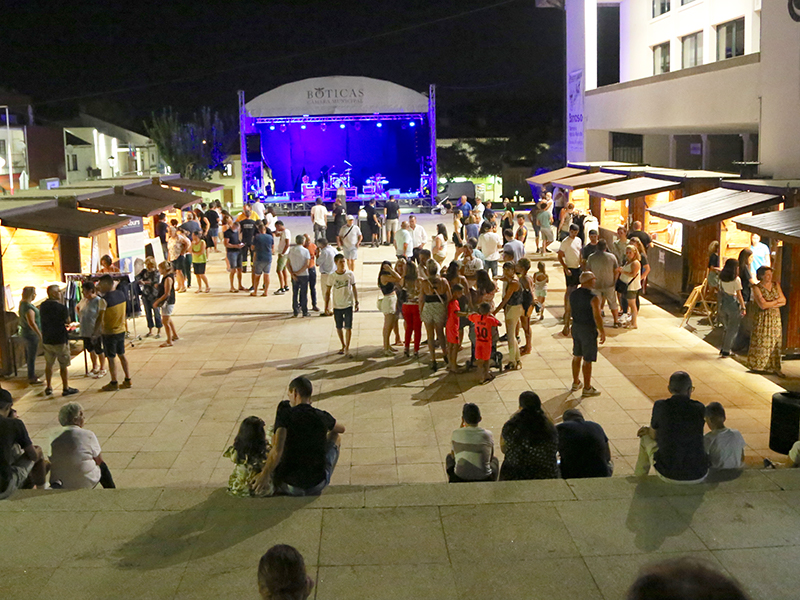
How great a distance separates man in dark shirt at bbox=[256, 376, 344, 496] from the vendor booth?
95.4 feet

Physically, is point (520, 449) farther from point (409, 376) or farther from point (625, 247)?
point (625, 247)

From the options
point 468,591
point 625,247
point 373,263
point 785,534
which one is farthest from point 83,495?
point 373,263

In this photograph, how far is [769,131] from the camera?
47.5ft

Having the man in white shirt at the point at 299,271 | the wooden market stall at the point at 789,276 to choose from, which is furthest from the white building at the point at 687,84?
the man in white shirt at the point at 299,271

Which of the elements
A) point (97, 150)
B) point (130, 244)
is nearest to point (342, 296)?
point (130, 244)

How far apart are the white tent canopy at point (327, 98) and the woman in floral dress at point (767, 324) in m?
25.9

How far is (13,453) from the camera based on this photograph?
258 inches

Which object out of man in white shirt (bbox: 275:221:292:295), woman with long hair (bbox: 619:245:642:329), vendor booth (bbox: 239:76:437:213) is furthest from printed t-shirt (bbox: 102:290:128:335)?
vendor booth (bbox: 239:76:437:213)

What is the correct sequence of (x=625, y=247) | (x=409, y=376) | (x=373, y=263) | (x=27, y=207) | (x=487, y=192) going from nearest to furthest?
(x=409, y=376), (x=27, y=207), (x=625, y=247), (x=373, y=263), (x=487, y=192)

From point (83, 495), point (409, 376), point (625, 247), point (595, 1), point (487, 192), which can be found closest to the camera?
point (83, 495)

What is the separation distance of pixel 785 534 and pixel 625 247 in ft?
29.5

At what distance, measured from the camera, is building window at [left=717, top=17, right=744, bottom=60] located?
2180 cm

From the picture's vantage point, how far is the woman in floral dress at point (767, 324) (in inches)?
416

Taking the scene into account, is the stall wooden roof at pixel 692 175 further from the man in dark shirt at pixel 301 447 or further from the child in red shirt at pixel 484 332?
the man in dark shirt at pixel 301 447
